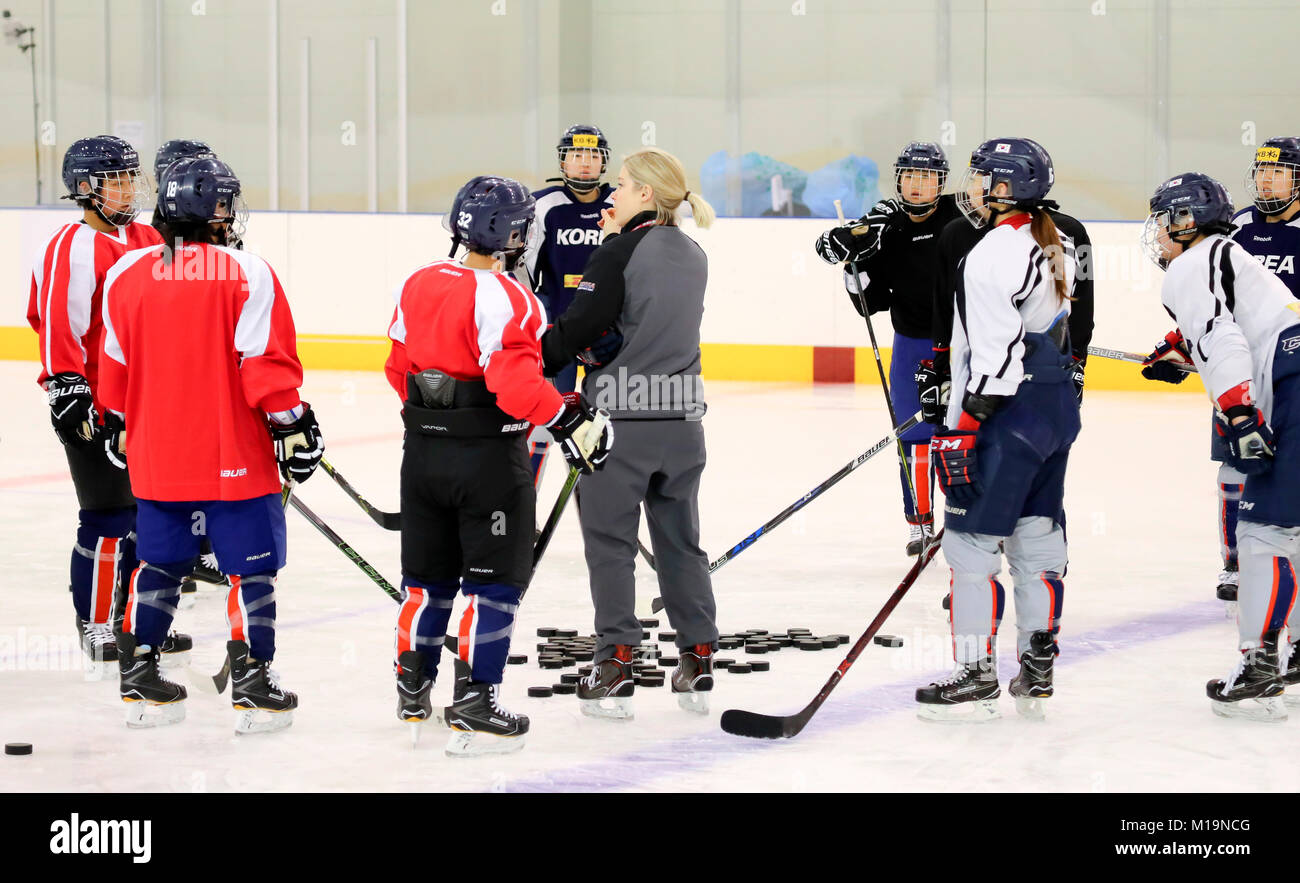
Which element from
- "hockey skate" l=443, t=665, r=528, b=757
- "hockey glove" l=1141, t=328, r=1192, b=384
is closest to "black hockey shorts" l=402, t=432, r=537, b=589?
"hockey skate" l=443, t=665, r=528, b=757

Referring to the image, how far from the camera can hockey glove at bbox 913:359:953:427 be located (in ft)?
14.5

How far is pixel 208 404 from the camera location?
11.3ft

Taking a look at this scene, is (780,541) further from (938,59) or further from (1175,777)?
(938,59)

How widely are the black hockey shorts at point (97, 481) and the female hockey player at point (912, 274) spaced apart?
2.44 m

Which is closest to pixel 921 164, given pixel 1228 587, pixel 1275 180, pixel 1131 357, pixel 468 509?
pixel 1131 357

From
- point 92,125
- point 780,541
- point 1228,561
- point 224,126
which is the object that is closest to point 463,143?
point 224,126

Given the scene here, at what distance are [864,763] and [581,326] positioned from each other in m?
1.13

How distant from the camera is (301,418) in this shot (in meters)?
3.51

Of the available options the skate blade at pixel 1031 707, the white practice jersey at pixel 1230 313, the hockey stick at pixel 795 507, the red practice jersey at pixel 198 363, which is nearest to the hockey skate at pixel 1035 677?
the skate blade at pixel 1031 707

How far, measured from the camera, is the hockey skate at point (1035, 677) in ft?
12.3

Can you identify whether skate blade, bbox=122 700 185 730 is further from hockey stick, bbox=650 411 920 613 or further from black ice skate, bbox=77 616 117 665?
hockey stick, bbox=650 411 920 613

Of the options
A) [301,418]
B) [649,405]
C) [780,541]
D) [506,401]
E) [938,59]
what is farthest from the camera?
[938,59]

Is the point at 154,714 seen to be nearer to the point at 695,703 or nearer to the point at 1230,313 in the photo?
the point at 695,703

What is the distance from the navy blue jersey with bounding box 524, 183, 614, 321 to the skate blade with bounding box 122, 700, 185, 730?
1957mm
